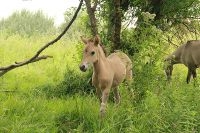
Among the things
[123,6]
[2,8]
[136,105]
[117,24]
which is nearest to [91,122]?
[136,105]

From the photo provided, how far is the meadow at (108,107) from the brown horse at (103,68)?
18 centimetres

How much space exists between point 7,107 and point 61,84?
2302 millimetres

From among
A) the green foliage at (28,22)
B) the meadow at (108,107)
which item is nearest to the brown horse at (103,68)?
the meadow at (108,107)

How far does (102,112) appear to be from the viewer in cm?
694

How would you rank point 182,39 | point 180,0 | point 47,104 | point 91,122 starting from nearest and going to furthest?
point 91,122 → point 47,104 → point 180,0 → point 182,39

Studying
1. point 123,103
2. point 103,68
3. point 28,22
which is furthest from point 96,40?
Result: point 28,22

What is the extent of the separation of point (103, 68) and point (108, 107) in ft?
1.94

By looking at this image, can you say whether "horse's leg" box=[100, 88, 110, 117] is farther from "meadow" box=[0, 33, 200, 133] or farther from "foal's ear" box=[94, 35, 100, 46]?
"foal's ear" box=[94, 35, 100, 46]

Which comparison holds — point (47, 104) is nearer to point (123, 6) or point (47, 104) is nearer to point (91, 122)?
point (91, 122)

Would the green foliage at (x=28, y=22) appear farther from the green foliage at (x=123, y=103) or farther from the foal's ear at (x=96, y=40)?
the foal's ear at (x=96, y=40)

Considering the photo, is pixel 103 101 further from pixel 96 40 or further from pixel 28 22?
pixel 28 22

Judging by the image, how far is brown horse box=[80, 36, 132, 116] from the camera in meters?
6.98

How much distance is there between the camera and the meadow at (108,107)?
5.91m

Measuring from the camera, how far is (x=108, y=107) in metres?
7.48
